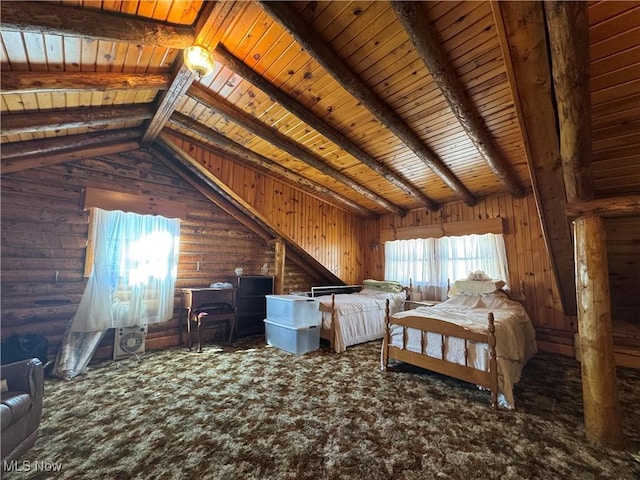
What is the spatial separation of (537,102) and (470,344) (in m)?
2.16

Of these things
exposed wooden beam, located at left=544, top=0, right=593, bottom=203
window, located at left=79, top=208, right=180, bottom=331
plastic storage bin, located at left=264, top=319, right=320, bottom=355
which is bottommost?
plastic storage bin, located at left=264, top=319, right=320, bottom=355

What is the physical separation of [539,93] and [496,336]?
6.90ft

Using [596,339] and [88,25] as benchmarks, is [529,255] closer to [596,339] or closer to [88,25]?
[596,339]

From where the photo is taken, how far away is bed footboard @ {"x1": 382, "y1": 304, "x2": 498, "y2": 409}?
7.67 feet

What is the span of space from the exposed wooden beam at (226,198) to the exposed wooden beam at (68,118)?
0.60 meters

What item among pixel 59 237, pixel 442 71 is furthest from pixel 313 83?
pixel 59 237

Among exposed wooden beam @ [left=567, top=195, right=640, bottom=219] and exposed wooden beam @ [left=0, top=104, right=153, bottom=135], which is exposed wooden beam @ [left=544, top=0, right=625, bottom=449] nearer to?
A: exposed wooden beam @ [left=567, top=195, right=640, bottom=219]

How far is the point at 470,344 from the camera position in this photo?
8.25 feet

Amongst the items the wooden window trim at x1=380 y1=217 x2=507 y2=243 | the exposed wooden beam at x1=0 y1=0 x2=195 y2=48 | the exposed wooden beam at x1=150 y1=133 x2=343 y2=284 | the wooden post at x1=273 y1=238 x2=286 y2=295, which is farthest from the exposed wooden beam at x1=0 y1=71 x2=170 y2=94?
the wooden window trim at x1=380 y1=217 x2=507 y2=243

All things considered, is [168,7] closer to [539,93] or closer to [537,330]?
[539,93]

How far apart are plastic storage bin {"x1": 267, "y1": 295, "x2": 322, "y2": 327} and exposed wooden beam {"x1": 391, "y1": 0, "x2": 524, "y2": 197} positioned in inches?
117

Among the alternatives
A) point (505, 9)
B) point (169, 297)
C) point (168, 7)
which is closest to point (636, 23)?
point (505, 9)

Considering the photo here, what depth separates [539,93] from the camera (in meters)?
1.67

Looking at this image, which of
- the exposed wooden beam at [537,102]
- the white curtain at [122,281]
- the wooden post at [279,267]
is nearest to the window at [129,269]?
the white curtain at [122,281]
